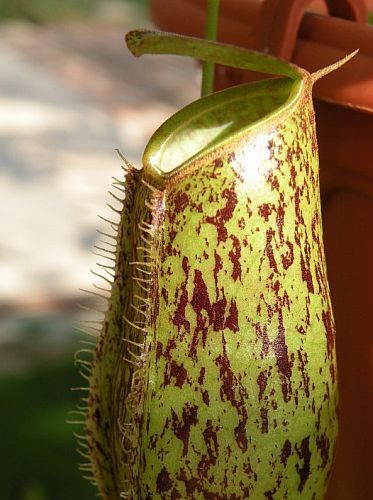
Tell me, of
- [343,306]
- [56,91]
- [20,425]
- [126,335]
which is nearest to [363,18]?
[343,306]

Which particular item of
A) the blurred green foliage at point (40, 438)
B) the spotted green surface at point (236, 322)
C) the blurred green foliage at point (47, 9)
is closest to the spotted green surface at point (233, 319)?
the spotted green surface at point (236, 322)

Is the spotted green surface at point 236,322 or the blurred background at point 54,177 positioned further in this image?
the blurred background at point 54,177

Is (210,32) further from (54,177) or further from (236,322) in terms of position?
(54,177)

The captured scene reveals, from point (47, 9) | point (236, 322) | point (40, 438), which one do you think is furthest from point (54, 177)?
point (47, 9)

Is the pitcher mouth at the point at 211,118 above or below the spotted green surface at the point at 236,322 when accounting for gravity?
above

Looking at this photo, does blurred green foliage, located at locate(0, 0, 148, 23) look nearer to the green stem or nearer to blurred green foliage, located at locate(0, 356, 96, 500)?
blurred green foliage, located at locate(0, 356, 96, 500)

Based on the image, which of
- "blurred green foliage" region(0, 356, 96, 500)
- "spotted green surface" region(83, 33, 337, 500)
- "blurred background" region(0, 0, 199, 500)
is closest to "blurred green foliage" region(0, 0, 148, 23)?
"blurred background" region(0, 0, 199, 500)

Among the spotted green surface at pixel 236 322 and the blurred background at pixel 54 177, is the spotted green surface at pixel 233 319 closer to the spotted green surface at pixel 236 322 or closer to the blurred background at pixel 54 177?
the spotted green surface at pixel 236 322

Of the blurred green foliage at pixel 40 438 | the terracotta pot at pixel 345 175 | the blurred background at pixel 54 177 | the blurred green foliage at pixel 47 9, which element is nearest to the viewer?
the terracotta pot at pixel 345 175
